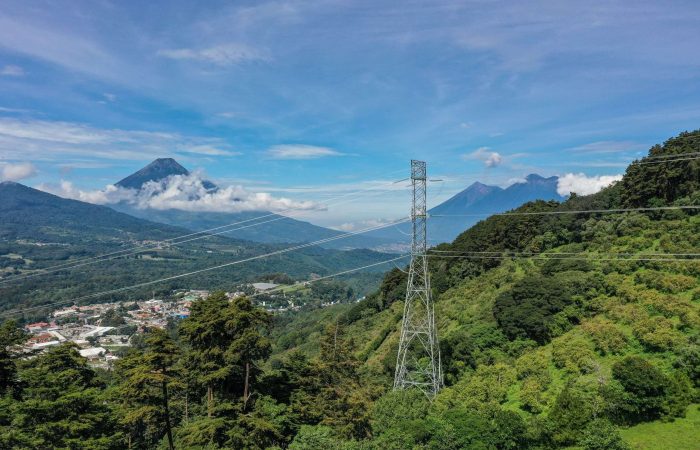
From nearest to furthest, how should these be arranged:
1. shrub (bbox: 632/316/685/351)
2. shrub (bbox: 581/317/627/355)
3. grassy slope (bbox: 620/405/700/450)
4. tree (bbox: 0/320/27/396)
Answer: grassy slope (bbox: 620/405/700/450), tree (bbox: 0/320/27/396), shrub (bbox: 632/316/685/351), shrub (bbox: 581/317/627/355)

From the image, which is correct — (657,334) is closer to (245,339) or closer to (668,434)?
(668,434)

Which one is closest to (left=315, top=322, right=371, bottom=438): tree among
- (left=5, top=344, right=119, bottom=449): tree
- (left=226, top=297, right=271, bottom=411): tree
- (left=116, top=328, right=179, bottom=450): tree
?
(left=226, top=297, right=271, bottom=411): tree

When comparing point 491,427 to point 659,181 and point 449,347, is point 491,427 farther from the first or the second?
point 659,181

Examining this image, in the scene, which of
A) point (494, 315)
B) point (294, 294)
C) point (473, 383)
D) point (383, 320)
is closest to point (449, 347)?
point (494, 315)

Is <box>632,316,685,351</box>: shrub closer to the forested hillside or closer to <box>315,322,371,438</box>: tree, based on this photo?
the forested hillside

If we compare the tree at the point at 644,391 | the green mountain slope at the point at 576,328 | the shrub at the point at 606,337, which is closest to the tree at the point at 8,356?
the green mountain slope at the point at 576,328
